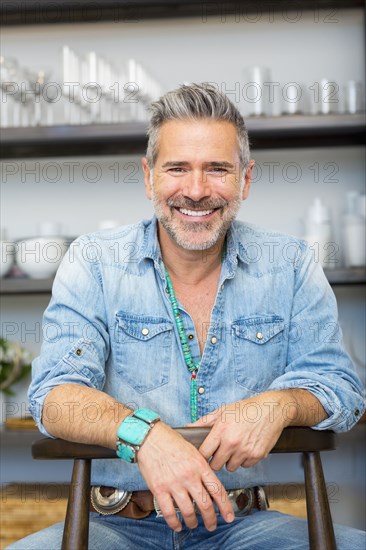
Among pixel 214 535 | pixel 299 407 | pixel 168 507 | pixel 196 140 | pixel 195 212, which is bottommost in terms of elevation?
pixel 214 535

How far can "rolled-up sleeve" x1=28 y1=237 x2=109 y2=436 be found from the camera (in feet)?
4.47

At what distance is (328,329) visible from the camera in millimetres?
1491

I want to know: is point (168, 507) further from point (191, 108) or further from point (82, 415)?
point (191, 108)

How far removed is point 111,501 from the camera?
4.60 ft

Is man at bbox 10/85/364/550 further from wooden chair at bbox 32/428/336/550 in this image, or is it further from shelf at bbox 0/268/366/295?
shelf at bbox 0/268/366/295

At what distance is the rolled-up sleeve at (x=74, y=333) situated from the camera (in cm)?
136

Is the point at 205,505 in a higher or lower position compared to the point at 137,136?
lower

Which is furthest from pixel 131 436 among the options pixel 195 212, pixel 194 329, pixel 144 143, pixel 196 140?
pixel 144 143

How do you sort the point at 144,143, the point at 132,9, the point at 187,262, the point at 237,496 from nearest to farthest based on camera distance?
the point at 237,496, the point at 187,262, the point at 144,143, the point at 132,9

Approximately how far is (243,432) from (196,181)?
0.50m

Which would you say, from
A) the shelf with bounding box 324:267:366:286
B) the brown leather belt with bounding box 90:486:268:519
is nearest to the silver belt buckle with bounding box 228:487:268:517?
the brown leather belt with bounding box 90:486:268:519

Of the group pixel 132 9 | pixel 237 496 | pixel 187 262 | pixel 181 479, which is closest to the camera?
pixel 181 479

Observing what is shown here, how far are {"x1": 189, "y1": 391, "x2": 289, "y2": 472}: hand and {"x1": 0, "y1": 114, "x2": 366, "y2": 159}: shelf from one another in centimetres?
140

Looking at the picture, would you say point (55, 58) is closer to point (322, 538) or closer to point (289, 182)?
point (289, 182)
